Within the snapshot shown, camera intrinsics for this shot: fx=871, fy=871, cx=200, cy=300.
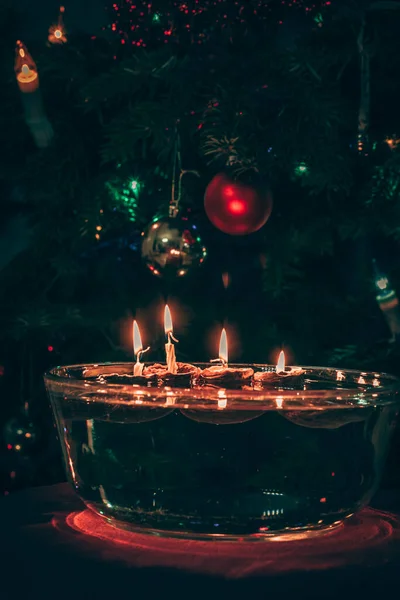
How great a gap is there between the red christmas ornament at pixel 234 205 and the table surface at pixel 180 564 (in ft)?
1.75

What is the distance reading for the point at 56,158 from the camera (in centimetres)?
146

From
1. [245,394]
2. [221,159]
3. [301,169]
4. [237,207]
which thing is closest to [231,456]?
[245,394]

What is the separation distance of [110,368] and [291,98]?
544 mm

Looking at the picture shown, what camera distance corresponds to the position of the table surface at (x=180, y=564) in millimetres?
578

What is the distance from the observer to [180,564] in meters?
0.63

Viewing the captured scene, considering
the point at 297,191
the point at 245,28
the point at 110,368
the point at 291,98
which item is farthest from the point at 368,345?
the point at 110,368

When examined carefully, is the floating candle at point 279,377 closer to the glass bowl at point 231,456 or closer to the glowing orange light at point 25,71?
the glass bowl at point 231,456

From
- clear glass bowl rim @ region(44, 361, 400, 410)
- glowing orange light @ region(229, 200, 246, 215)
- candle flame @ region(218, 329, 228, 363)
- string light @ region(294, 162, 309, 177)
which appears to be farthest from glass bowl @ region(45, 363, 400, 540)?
string light @ region(294, 162, 309, 177)

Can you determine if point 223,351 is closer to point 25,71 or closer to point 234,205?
point 234,205

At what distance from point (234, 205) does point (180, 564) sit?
0.64 metres

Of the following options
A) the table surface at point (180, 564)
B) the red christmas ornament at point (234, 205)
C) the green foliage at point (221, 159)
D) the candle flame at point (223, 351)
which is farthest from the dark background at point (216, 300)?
the table surface at point (180, 564)

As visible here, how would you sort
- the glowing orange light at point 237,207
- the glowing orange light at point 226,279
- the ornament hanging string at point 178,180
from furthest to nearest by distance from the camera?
the glowing orange light at point 226,279 → the ornament hanging string at point 178,180 → the glowing orange light at point 237,207

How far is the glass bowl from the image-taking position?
64cm

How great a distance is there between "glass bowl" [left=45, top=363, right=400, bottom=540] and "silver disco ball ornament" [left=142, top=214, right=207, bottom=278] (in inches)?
22.1
